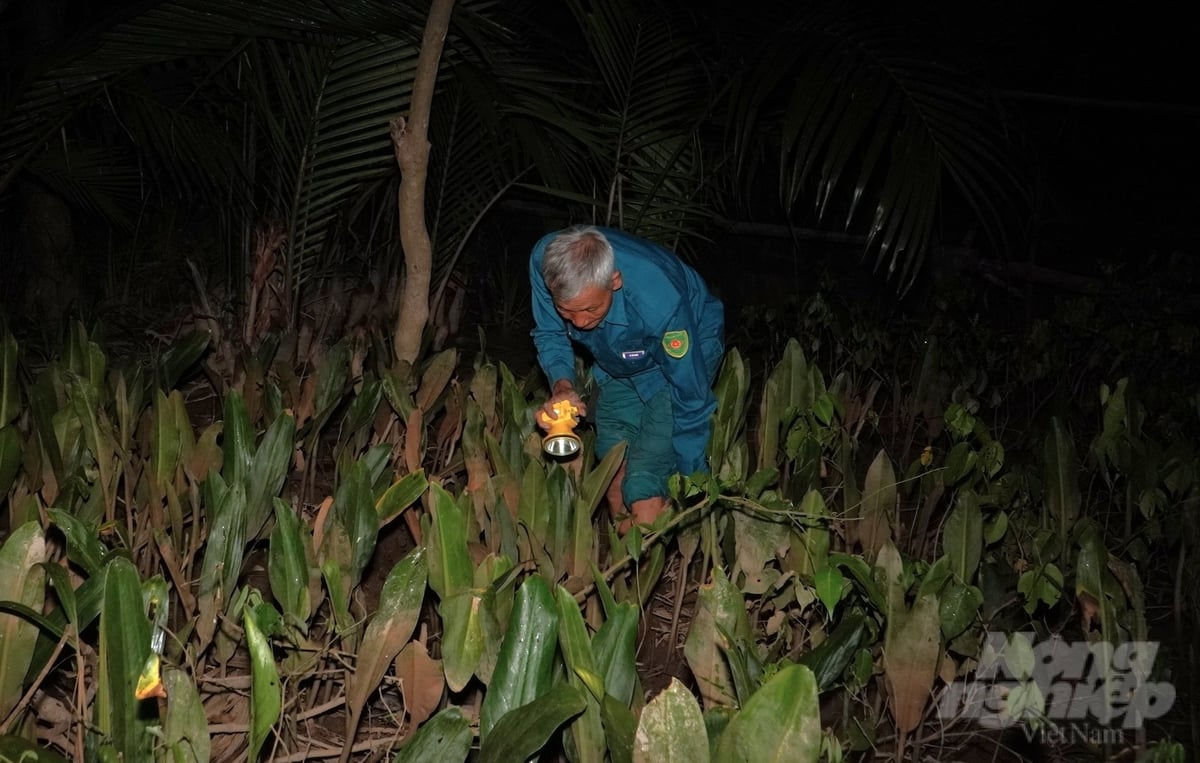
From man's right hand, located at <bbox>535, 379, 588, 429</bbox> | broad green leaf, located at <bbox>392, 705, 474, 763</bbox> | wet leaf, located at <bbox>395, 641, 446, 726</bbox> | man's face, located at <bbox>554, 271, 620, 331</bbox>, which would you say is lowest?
wet leaf, located at <bbox>395, 641, 446, 726</bbox>

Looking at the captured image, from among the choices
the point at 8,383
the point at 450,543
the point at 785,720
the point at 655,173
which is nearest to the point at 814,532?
the point at 450,543

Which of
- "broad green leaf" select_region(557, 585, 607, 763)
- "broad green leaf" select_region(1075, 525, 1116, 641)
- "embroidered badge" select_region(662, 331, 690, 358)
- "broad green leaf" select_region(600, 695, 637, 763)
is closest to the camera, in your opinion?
"broad green leaf" select_region(600, 695, 637, 763)

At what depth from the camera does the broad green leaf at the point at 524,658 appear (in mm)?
1546

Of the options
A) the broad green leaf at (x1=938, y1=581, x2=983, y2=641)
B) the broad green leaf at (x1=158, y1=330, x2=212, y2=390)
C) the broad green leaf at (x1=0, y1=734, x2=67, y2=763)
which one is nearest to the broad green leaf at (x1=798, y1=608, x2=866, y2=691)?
the broad green leaf at (x1=938, y1=581, x2=983, y2=641)

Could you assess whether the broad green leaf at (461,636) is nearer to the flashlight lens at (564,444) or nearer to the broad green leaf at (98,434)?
the flashlight lens at (564,444)

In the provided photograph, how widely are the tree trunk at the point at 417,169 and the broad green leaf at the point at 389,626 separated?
141 cm

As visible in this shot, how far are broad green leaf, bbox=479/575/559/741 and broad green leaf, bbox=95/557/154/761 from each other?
1.62ft

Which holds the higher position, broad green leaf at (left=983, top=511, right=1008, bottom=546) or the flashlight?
the flashlight

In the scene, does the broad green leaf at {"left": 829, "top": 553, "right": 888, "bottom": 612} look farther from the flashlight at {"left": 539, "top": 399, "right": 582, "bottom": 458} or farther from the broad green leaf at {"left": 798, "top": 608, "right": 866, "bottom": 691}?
the flashlight at {"left": 539, "top": 399, "right": 582, "bottom": 458}

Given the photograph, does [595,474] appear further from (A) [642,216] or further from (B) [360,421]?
(A) [642,216]

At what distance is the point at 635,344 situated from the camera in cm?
267

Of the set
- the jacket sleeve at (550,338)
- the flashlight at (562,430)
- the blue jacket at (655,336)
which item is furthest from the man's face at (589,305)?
the jacket sleeve at (550,338)

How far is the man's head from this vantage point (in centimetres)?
236

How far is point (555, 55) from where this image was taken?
3844 mm
